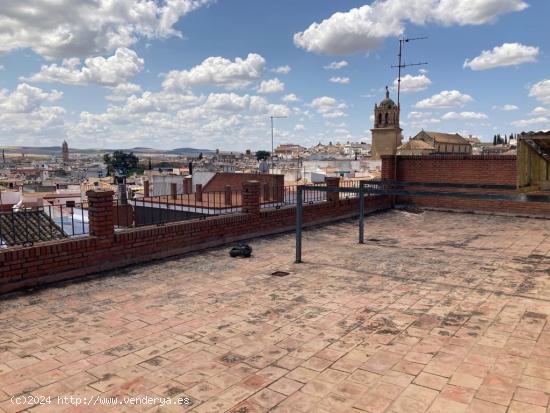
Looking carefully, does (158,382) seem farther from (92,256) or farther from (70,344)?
(92,256)

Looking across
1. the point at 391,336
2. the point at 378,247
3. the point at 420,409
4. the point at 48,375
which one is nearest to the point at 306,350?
the point at 391,336

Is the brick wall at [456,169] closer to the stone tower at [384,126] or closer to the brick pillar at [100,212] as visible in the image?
the brick pillar at [100,212]

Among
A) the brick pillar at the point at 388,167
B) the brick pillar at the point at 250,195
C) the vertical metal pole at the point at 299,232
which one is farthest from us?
the brick pillar at the point at 388,167

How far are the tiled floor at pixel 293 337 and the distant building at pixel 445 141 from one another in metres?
106

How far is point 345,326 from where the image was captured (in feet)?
17.7

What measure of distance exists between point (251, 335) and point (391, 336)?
1676 mm

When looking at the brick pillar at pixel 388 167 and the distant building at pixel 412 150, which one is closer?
the brick pillar at pixel 388 167

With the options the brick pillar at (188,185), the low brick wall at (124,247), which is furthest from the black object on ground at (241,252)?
the brick pillar at (188,185)

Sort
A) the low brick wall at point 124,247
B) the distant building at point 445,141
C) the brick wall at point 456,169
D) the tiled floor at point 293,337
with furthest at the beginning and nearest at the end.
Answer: the distant building at point 445,141, the brick wall at point 456,169, the low brick wall at point 124,247, the tiled floor at point 293,337

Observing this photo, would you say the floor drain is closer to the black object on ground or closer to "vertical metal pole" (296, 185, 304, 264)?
"vertical metal pole" (296, 185, 304, 264)

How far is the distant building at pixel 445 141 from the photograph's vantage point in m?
111

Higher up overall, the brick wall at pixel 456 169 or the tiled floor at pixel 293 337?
the brick wall at pixel 456 169

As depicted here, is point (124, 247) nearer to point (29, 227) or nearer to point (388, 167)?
point (29, 227)

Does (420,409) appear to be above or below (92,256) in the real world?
below
